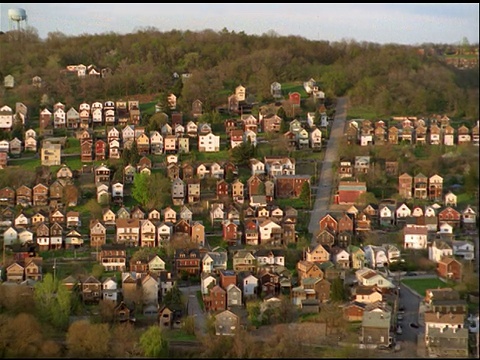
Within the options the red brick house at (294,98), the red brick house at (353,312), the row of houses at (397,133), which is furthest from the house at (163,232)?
the red brick house at (294,98)

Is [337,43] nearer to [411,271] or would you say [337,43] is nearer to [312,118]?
[312,118]

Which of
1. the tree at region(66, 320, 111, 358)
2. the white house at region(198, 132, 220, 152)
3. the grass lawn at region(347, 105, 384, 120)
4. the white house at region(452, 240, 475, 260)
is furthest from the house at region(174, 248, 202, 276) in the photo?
the grass lawn at region(347, 105, 384, 120)

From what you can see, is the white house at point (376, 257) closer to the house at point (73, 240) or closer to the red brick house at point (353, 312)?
the red brick house at point (353, 312)

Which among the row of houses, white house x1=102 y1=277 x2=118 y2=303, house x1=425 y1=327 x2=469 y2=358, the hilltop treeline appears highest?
the hilltop treeline

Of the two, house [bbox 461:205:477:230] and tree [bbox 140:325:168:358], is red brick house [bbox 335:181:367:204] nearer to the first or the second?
house [bbox 461:205:477:230]

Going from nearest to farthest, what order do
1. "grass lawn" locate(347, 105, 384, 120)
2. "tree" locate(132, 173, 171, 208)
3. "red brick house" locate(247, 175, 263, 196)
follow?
"tree" locate(132, 173, 171, 208), "red brick house" locate(247, 175, 263, 196), "grass lawn" locate(347, 105, 384, 120)

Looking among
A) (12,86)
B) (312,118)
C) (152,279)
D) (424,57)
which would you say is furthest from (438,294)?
(12,86)
